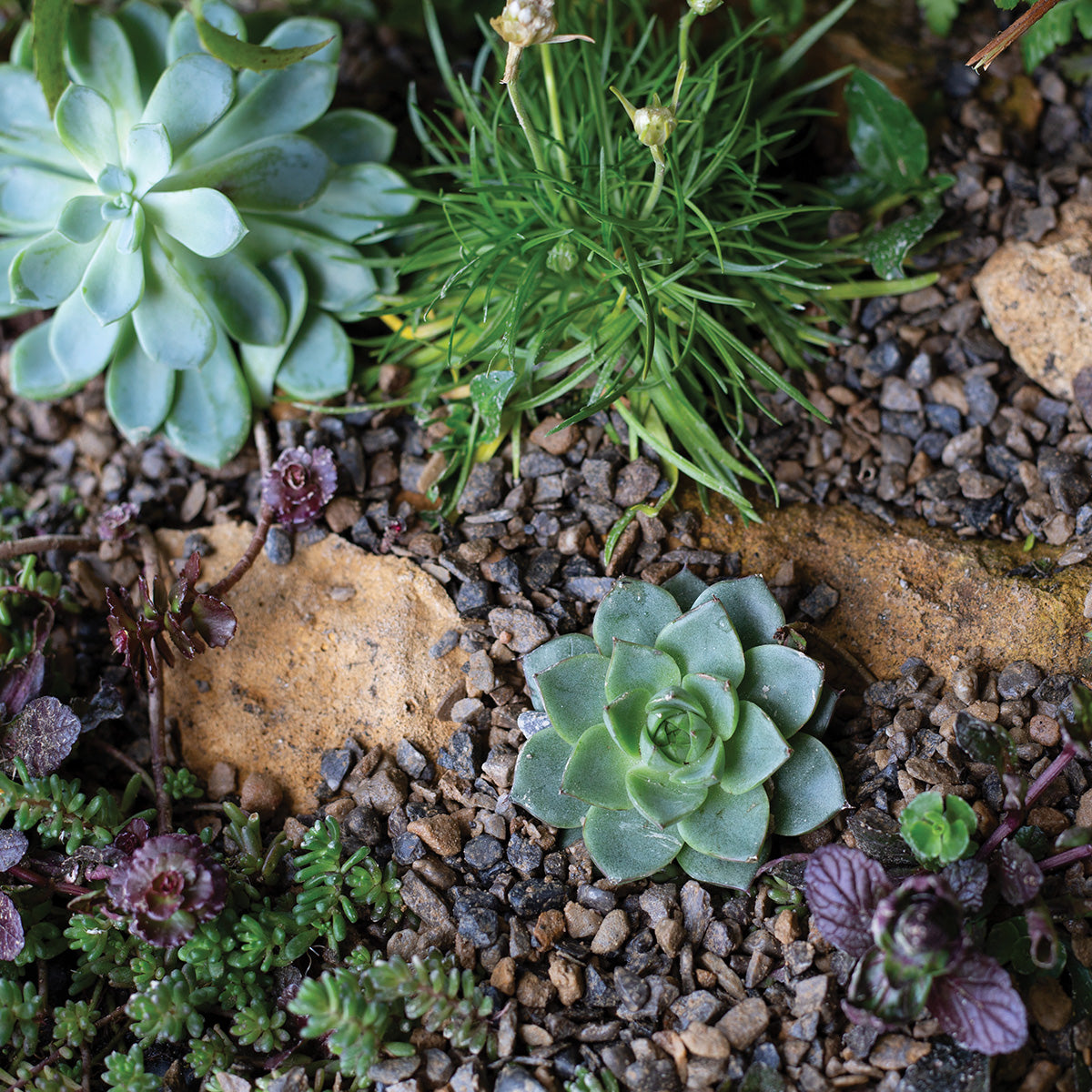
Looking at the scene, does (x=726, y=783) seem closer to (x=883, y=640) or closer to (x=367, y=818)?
(x=883, y=640)

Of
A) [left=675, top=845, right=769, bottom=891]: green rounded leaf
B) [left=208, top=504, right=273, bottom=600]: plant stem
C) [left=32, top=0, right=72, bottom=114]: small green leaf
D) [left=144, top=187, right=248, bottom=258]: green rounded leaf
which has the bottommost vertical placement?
[left=208, top=504, right=273, bottom=600]: plant stem

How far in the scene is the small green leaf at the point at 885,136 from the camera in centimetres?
217

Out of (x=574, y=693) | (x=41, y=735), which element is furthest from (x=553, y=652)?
(x=41, y=735)

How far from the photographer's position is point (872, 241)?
209 centimetres

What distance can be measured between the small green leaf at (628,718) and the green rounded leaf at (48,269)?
1.41 meters

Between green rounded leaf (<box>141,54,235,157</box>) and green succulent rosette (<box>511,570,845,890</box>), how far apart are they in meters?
1.27

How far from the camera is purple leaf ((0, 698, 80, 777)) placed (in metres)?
1.69

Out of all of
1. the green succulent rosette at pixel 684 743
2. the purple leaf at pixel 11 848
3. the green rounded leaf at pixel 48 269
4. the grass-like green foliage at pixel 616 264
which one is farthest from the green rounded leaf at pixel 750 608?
the green rounded leaf at pixel 48 269

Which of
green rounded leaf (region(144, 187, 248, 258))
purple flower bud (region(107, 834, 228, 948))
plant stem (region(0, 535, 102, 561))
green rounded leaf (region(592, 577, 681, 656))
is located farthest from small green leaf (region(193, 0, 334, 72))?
purple flower bud (region(107, 834, 228, 948))

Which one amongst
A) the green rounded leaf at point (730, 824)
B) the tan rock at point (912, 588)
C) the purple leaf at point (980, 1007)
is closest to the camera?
the purple leaf at point (980, 1007)

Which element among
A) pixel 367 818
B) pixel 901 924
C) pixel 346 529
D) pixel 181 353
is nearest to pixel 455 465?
pixel 346 529

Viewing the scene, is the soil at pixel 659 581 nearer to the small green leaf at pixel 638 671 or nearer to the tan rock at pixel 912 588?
the tan rock at pixel 912 588

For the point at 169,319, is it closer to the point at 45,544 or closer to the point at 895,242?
the point at 45,544

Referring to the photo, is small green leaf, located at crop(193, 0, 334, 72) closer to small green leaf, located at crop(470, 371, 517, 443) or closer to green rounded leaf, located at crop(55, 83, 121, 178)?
green rounded leaf, located at crop(55, 83, 121, 178)
